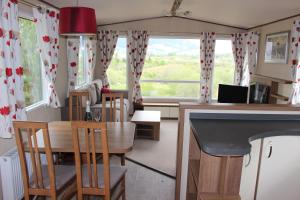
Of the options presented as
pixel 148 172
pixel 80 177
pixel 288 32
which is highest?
pixel 288 32

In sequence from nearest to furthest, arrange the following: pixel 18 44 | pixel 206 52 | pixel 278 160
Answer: pixel 278 160 → pixel 18 44 → pixel 206 52

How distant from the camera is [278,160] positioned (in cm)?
187

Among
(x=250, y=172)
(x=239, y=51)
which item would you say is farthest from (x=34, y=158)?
(x=239, y=51)

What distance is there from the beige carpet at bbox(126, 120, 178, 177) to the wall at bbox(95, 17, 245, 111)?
100 inches

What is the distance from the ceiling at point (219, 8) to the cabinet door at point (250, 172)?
259 centimetres

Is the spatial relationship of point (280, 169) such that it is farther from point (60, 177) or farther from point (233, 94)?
point (233, 94)

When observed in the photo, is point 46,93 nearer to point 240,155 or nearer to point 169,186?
point 169,186

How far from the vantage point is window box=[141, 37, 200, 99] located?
21.2 feet

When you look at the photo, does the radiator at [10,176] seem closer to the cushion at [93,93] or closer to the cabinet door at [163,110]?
the cushion at [93,93]

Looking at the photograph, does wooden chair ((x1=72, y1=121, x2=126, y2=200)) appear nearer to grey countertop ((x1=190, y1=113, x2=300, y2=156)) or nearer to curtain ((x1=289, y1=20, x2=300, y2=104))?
grey countertop ((x1=190, y1=113, x2=300, y2=156))

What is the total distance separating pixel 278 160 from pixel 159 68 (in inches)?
195

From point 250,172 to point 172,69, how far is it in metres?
4.92

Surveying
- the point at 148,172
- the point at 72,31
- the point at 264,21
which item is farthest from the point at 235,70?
the point at 72,31

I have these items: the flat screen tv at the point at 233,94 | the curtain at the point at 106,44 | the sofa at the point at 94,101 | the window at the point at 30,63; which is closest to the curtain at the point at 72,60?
the sofa at the point at 94,101
